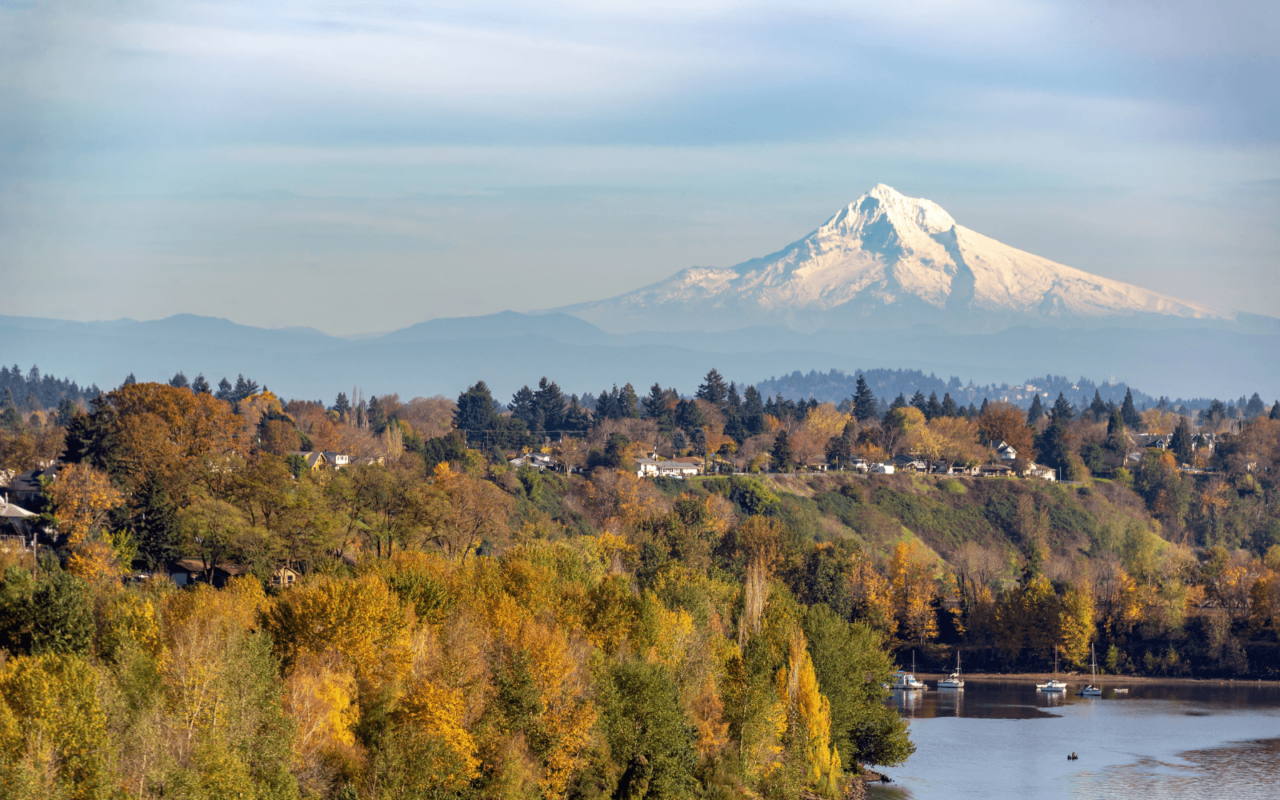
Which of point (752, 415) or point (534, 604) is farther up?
point (752, 415)

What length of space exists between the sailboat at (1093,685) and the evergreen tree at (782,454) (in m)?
55.0

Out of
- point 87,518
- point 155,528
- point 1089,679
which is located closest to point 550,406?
point 1089,679

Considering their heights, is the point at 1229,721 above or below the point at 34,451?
below

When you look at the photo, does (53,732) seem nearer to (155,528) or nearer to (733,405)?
(155,528)

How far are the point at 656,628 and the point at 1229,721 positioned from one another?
4724cm

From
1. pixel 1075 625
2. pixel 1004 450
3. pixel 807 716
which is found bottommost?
pixel 807 716

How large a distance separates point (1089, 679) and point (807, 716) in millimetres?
52290

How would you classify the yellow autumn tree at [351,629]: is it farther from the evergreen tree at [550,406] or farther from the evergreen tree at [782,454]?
the evergreen tree at [550,406]

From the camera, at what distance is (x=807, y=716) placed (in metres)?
58.8

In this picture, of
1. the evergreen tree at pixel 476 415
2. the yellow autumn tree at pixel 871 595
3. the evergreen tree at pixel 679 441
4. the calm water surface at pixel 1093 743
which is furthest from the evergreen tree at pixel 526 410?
the calm water surface at pixel 1093 743

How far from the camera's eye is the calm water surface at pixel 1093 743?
2621 inches

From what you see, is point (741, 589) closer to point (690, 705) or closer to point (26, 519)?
point (690, 705)

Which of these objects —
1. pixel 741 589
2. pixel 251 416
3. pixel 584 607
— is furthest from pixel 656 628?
pixel 251 416

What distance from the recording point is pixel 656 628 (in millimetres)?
56219
